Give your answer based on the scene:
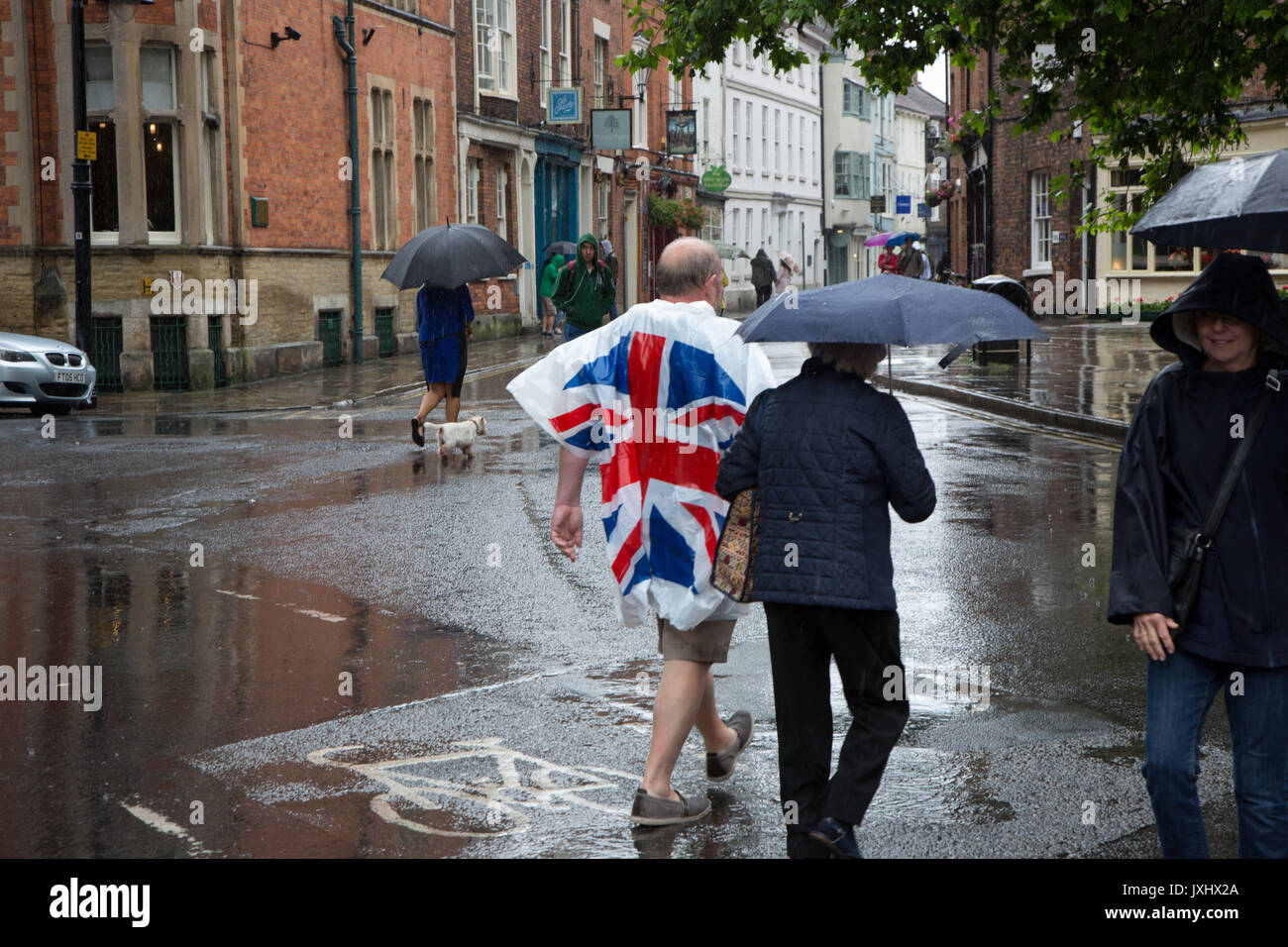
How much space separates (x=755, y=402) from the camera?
4.40m

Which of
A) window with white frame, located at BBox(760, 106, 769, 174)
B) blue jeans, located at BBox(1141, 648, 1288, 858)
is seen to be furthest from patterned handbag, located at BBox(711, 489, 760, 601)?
window with white frame, located at BBox(760, 106, 769, 174)

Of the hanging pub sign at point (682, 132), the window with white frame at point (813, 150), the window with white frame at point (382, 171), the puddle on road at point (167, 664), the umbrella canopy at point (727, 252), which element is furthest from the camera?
the window with white frame at point (813, 150)

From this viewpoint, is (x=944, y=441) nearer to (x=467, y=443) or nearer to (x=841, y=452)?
(x=467, y=443)

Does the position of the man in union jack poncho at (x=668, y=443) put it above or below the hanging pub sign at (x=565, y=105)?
below

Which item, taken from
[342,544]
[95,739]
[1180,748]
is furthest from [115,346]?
[1180,748]

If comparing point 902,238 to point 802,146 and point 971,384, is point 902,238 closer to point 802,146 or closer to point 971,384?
point 971,384

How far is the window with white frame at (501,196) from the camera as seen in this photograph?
3441 cm

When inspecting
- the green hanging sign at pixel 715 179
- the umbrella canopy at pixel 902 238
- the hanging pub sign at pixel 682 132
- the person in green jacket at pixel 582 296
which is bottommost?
the person in green jacket at pixel 582 296

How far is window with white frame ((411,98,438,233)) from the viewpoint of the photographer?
1182 inches

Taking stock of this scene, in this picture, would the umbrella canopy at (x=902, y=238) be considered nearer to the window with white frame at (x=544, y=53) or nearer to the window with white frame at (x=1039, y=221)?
the window with white frame at (x=1039, y=221)

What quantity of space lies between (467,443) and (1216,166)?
10.2m

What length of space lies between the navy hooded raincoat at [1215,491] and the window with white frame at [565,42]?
3544 cm

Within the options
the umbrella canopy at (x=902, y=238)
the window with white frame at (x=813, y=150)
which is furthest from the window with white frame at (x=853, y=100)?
the umbrella canopy at (x=902, y=238)

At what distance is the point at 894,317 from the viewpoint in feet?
13.6
